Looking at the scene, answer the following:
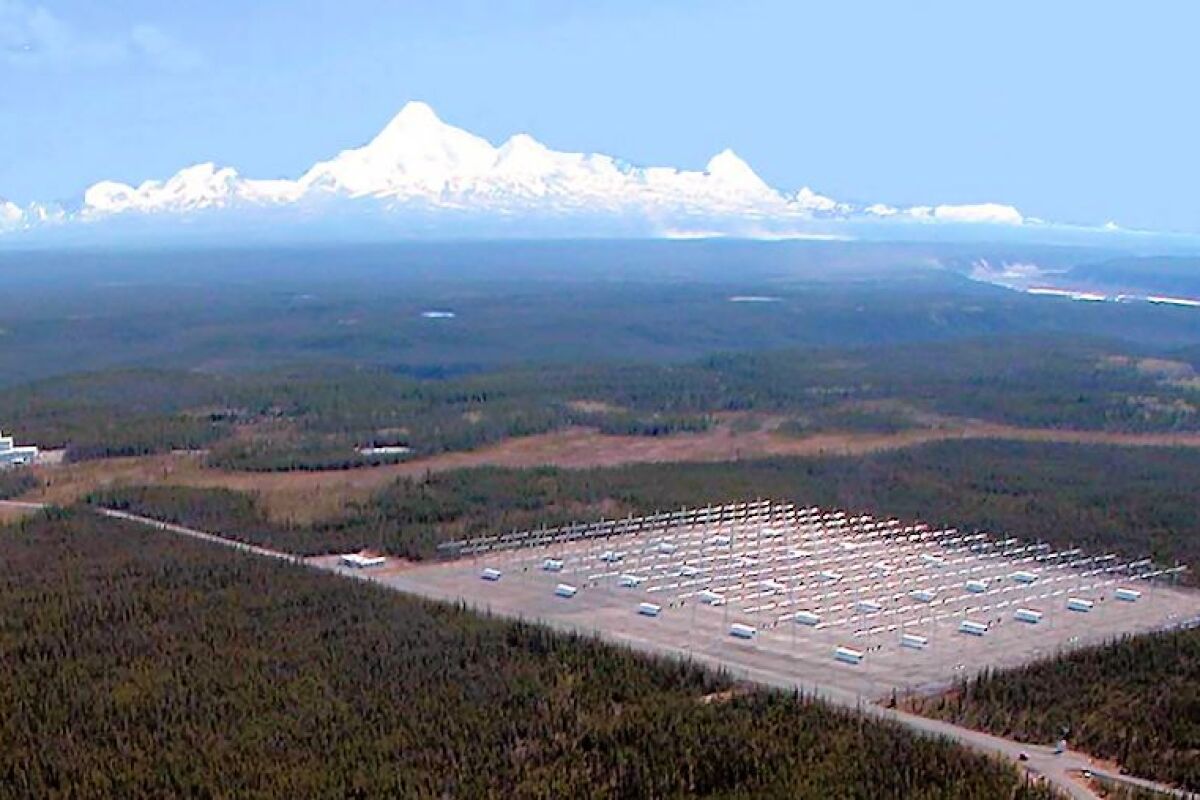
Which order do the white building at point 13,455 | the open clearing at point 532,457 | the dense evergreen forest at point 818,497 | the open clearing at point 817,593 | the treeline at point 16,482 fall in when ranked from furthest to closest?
1. the white building at point 13,455
2. the open clearing at point 532,457
3. the treeline at point 16,482
4. the dense evergreen forest at point 818,497
5. the open clearing at point 817,593

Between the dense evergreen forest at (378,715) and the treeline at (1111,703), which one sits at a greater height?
the dense evergreen forest at (378,715)

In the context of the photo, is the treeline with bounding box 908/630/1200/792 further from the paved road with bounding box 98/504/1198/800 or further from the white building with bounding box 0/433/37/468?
the white building with bounding box 0/433/37/468

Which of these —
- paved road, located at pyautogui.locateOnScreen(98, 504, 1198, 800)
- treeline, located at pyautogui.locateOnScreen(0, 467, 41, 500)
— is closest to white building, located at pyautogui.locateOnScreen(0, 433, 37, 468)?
treeline, located at pyautogui.locateOnScreen(0, 467, 41, 500)

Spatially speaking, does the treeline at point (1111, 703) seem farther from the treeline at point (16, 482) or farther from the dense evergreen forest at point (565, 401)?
the treeline at point (16, 482)

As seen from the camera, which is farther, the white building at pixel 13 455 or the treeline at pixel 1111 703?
the white building at pixel 13 455

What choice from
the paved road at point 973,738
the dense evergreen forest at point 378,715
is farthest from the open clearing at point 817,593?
the dense evergreen forest at point 378,715

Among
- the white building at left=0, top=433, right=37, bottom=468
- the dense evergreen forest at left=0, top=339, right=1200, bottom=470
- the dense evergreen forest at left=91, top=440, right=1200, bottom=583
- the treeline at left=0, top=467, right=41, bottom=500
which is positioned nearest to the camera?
the dense evergreen forest at left=91, top=440, right=1200, bottom=583

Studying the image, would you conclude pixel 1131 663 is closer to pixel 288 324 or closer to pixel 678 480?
pixel 678 480
